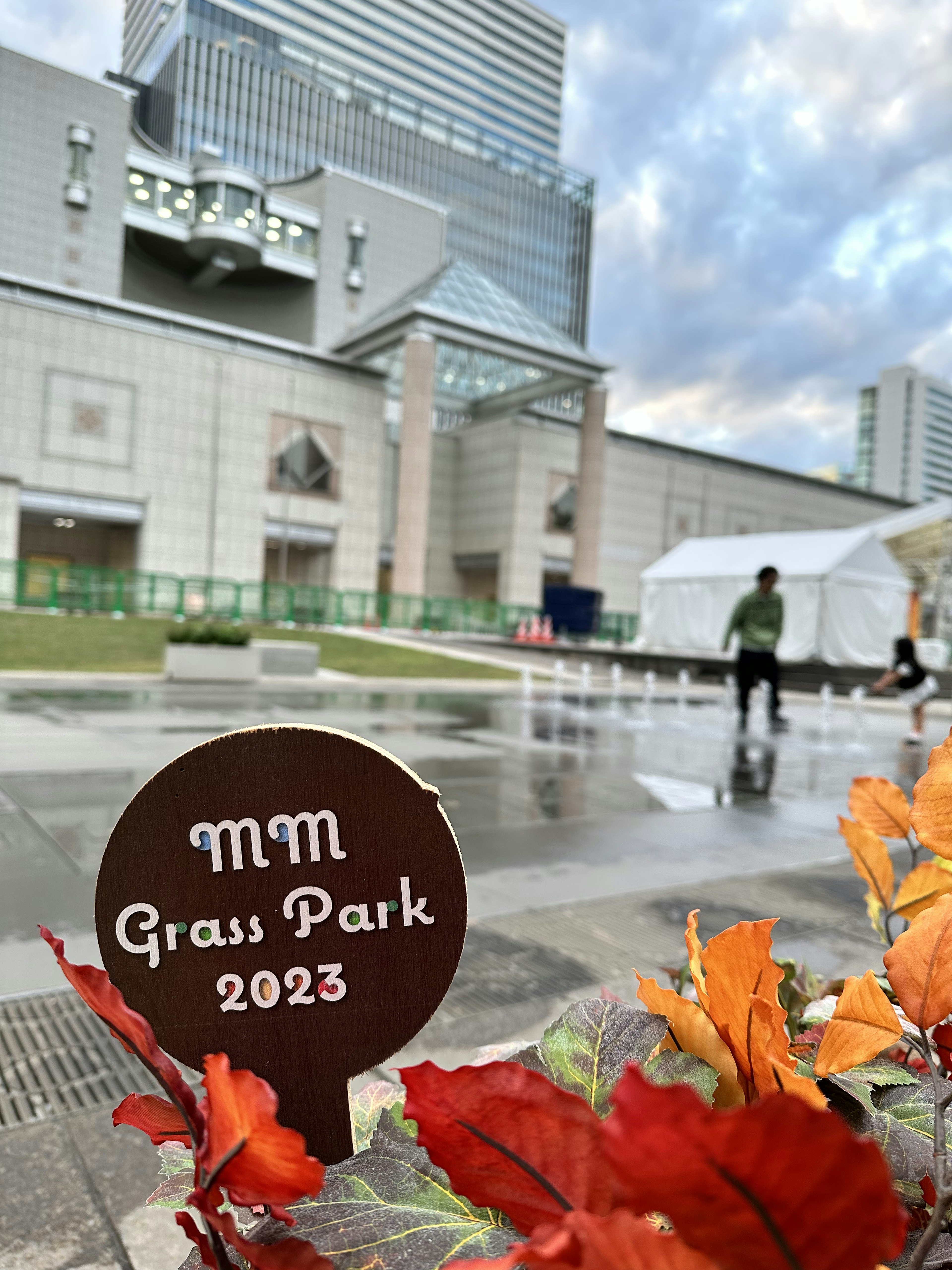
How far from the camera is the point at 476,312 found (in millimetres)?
45094

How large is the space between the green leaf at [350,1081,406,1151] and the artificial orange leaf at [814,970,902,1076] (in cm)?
40

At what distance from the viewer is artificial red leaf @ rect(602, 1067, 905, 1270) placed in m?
0.29

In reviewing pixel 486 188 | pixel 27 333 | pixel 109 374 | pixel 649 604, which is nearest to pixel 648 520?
pixel 649 604

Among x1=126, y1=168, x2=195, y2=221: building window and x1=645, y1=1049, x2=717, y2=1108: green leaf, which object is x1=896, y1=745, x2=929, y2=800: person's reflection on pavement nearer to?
x1=645, y1=1049, x2=717, y2=1108: green leaf

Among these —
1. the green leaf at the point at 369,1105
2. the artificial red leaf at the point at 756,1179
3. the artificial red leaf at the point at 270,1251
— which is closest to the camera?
the artificial red leaf at the point at 756,1179

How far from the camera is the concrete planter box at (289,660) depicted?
16.5 metres

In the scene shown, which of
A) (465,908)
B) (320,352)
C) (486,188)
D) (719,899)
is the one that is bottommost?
(719,899)

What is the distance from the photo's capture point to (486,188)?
288 ft

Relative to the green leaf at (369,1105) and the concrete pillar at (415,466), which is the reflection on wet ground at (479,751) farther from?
the concrete pillar at (415,466)

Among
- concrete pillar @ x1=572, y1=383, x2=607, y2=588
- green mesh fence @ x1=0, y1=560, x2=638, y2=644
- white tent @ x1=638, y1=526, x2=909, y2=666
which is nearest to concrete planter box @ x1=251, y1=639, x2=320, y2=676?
white tent @ x1=638, y1=526, x2=909, y2=666

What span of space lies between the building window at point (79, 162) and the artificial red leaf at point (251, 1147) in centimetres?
5976

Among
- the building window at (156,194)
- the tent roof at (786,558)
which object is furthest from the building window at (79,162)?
the tent roof at (786,558)

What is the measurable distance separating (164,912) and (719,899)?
139 inches

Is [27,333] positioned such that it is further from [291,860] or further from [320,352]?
[291,860]
